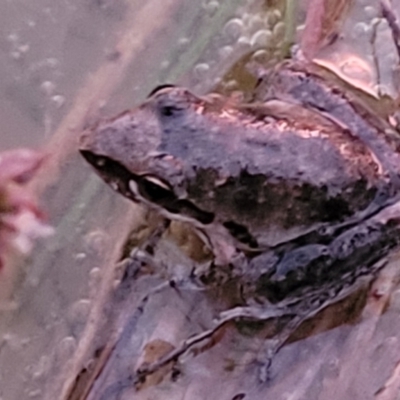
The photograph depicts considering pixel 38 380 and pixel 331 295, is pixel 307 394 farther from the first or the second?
pixel 38 380

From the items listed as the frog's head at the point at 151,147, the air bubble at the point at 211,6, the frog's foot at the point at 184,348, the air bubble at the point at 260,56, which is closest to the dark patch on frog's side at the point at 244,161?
the frog's head at the point at 151,147

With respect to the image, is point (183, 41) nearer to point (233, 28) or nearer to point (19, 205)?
point (233, 28)

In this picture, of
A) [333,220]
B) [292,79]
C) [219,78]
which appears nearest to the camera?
[333,220]

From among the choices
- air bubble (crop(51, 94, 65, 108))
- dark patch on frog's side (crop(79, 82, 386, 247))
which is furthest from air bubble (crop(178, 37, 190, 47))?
dark patch on frog's side (crop(79, 82, 386, 247))

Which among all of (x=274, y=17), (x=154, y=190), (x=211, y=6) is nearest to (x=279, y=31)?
(x=274, y=17)

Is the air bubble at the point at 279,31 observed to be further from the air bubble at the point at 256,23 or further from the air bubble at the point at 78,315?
the air bubble at the point at 78,315

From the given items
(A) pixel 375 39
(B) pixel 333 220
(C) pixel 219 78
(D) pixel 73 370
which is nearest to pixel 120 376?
(D) pixel 73 370
